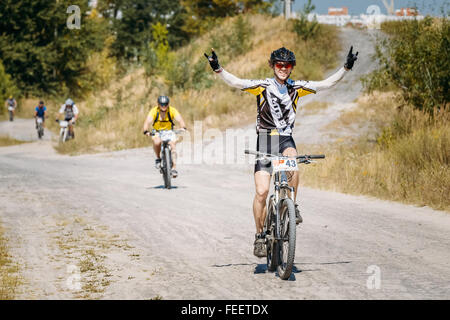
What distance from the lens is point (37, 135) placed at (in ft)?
116

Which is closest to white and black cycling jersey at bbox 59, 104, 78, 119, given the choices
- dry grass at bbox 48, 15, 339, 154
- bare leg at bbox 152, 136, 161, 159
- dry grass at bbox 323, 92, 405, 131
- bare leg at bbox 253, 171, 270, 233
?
dry grass at bbox 48, 15, 339, 154

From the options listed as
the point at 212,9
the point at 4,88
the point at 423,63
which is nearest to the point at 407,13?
the point at 423,63

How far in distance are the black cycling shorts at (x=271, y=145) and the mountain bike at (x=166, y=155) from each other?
7.49 meters

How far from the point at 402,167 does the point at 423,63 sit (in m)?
4.07

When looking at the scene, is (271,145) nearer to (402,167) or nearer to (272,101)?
(272,101)

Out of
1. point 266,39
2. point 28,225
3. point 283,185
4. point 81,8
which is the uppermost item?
point 81,8

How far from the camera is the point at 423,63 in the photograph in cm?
1593

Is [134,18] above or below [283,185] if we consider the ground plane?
above

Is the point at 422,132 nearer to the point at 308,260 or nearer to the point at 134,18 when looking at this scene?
the point at 308,260

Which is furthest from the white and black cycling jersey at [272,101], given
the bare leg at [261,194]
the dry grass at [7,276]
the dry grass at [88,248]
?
the dry grass at [7,276]

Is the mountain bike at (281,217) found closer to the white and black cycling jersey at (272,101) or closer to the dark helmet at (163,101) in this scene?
the white and black cycling jersey at (272,101)

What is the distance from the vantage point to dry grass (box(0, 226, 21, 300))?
571 cm
